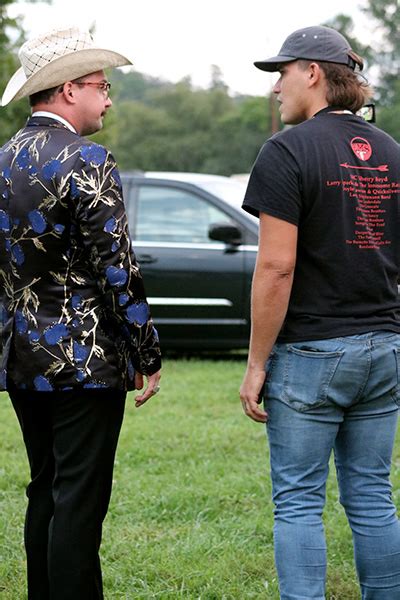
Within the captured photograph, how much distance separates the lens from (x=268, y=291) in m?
3.06

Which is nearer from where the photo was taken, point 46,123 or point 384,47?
point 46,123

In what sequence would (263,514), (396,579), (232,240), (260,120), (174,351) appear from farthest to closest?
→ 1. (260,120)
2. (174,351)
3. (232,240)
4. (263,514)
5. (396,579)

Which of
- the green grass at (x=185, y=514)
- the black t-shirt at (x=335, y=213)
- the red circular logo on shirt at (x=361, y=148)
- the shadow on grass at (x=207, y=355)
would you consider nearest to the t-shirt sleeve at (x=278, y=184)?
the black t-shirt at (x=335, y=213)

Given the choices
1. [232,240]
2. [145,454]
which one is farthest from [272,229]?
[232,240]

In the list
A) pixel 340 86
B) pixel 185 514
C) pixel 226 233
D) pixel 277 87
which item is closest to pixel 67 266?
pixel 277 87

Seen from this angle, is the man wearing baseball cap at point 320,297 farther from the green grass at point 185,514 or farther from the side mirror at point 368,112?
the green grass at point 185,514

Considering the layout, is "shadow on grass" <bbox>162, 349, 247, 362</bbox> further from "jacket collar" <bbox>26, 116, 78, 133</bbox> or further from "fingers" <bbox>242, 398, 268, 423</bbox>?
"jacket collar" <bbox>26, 116, 78, 133</bbox>

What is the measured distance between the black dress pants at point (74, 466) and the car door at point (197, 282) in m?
6.42

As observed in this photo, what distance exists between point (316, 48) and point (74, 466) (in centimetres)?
142

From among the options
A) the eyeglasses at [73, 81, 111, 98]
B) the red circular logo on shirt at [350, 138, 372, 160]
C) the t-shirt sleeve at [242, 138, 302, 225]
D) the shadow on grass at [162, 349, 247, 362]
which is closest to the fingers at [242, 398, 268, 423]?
the t-shirt sleeve at [242, 138, 302, 225]

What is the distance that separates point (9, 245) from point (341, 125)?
1.04m

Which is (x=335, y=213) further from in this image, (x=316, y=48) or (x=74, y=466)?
(x=74, y=466)

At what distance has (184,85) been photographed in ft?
358

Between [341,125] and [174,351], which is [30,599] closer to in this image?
[341,125]
